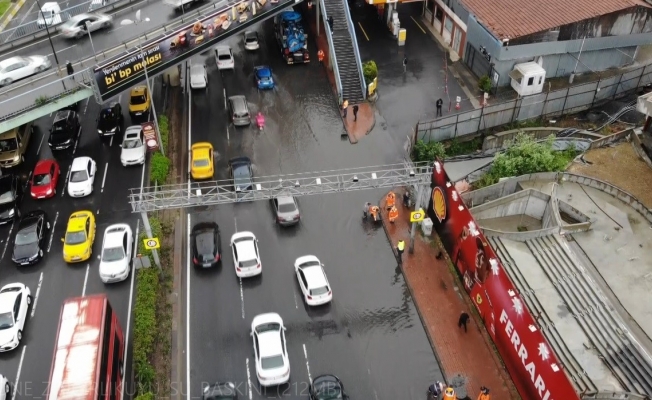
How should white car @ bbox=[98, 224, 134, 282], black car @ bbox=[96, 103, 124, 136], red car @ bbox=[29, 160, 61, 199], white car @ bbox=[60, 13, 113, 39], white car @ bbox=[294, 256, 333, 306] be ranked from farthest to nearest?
white car @ bbox=[60, 13, 113, 39]
black car @ bbox=[96, 103, 124, 136]
red car @ bbox=[29, 160, 61, 199]
white car @ bbox=[98, 224, 134, 282]
white car @ bbox=[294, 256, 333, 306]

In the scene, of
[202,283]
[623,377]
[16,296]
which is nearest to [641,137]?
[623,377]

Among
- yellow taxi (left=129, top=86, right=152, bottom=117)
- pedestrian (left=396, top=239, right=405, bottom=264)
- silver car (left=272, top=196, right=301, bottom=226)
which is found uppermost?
yellow taxi (left=129, top=86, right=152, bottom=117)

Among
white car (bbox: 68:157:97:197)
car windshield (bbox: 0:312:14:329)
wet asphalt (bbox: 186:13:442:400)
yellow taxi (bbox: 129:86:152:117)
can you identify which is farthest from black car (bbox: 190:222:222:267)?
yellow taxi (bbox: 129:86:152:117)

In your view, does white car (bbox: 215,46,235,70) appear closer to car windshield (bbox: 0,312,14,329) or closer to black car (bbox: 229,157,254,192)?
black car (bbox: 229,157,254,192)

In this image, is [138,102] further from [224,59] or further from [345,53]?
[345,53]

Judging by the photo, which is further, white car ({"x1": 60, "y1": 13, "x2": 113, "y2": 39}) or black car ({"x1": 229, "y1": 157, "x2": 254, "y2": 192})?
white car ({"x1": 60, "y1": 13, "x2": 113, "y2": 39})
